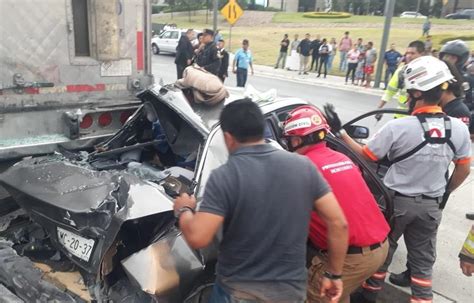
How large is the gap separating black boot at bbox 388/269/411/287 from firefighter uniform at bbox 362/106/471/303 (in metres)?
0.57

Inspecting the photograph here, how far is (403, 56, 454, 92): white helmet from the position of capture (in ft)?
10.1

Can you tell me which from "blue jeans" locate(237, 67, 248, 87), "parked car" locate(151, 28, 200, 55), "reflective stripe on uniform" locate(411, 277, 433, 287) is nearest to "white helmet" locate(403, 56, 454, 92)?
"reflective stripe on uniform" locate(411, 277, 433, 287)

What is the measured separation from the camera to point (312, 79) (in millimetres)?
19656

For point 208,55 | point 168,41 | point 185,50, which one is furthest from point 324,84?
point 168,41

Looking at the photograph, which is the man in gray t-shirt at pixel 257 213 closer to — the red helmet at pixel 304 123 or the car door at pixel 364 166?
the red helmet at pixel 304 123

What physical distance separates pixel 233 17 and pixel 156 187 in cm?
1825

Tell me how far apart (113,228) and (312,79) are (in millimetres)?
17913

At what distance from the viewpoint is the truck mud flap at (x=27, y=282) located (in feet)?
8.98

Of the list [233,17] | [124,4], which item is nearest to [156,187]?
[124,4]

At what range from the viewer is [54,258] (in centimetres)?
320

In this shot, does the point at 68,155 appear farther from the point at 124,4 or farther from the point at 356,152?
the point at 356,152

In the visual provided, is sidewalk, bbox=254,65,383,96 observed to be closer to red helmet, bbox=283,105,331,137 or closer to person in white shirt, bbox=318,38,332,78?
person in white shirt, bbox=318,38,332,78

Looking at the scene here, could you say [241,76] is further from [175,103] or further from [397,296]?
[397,296]

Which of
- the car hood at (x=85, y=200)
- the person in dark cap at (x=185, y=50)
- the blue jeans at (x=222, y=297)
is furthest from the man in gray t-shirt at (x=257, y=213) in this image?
the person in dark cap at (x=185, y=50)
